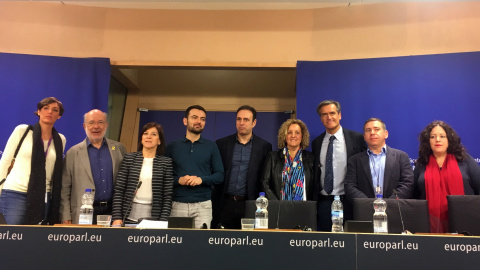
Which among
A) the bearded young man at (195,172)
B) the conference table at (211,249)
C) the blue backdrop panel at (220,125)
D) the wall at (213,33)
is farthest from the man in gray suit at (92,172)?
the blue backdrop panel at (220,125)

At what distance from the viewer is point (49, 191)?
10.2 ft

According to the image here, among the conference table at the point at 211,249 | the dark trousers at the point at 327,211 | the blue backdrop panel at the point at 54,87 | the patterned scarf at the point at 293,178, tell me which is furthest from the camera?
the blue backdrop panel at the point at 54,87

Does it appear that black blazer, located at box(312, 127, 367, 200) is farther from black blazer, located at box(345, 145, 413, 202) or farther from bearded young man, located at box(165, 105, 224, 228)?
bearded young man, located at box(165, 105, 224, 228)

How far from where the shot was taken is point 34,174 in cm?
300

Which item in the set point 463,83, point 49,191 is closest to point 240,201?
point 49,191

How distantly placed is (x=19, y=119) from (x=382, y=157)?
345 cm

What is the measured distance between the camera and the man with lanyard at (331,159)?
3252 millimetres

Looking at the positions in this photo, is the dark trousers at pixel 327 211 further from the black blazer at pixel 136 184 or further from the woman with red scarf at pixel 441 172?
the black blazer at pixel 136 184

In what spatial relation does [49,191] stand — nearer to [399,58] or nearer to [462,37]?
[399,58]

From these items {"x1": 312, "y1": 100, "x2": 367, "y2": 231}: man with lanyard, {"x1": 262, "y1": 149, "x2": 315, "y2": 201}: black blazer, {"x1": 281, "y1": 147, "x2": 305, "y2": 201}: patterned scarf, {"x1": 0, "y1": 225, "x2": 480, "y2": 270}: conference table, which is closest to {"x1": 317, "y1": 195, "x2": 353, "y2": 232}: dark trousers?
{"x1": 312, "y1": 100, "x2": 367, "y2": 231}: man with lanyard

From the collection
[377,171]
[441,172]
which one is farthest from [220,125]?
[441,172]

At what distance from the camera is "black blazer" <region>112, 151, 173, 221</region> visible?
2.93 metres

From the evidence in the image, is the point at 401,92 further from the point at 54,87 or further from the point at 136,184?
the point at 54,87

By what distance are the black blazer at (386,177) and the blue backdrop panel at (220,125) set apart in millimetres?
2367
